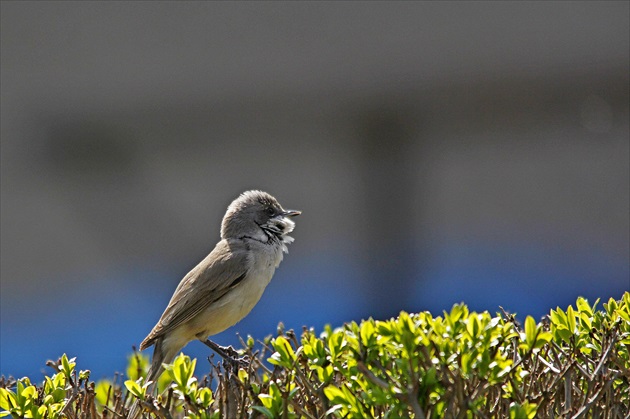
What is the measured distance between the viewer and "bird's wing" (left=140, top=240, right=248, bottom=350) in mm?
3830

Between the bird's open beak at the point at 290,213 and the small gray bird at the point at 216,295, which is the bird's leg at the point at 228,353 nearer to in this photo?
the small gray bird at the point at 216,295

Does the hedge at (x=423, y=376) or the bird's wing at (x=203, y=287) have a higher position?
the hedge at (x=423, y=376)

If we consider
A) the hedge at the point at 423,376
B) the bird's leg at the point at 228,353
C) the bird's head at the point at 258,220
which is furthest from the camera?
the bird's head at the point at 258,220

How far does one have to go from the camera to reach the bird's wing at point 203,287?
3.83 m

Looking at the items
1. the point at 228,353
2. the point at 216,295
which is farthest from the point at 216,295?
the point at 228,353

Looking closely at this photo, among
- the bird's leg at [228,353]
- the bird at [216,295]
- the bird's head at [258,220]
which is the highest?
the bird's head at [258,220]

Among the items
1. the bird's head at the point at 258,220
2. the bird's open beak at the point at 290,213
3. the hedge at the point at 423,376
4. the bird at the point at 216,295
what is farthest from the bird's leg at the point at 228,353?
the hedge at the point at 423,376

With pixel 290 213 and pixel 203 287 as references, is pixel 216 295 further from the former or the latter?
pixel 290 213

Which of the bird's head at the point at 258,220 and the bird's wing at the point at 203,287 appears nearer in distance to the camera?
the bird's wing at the point at 203,287

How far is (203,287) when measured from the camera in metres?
3.94

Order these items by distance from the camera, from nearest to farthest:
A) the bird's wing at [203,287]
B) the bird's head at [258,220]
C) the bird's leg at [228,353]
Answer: the bird's leg at [228,353] < the bird's wing at [203,287] < the bird's head at [258,220]

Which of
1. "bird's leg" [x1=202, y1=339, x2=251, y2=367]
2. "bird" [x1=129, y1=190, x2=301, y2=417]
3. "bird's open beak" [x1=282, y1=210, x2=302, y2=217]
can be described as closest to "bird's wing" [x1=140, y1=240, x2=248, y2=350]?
"bird" [x1=129, y1=190, x2=301, y2=417]

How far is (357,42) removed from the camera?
525cm

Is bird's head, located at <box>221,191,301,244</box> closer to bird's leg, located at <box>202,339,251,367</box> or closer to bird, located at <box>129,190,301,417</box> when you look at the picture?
bird, located at <box>129,190,301,417</box>
